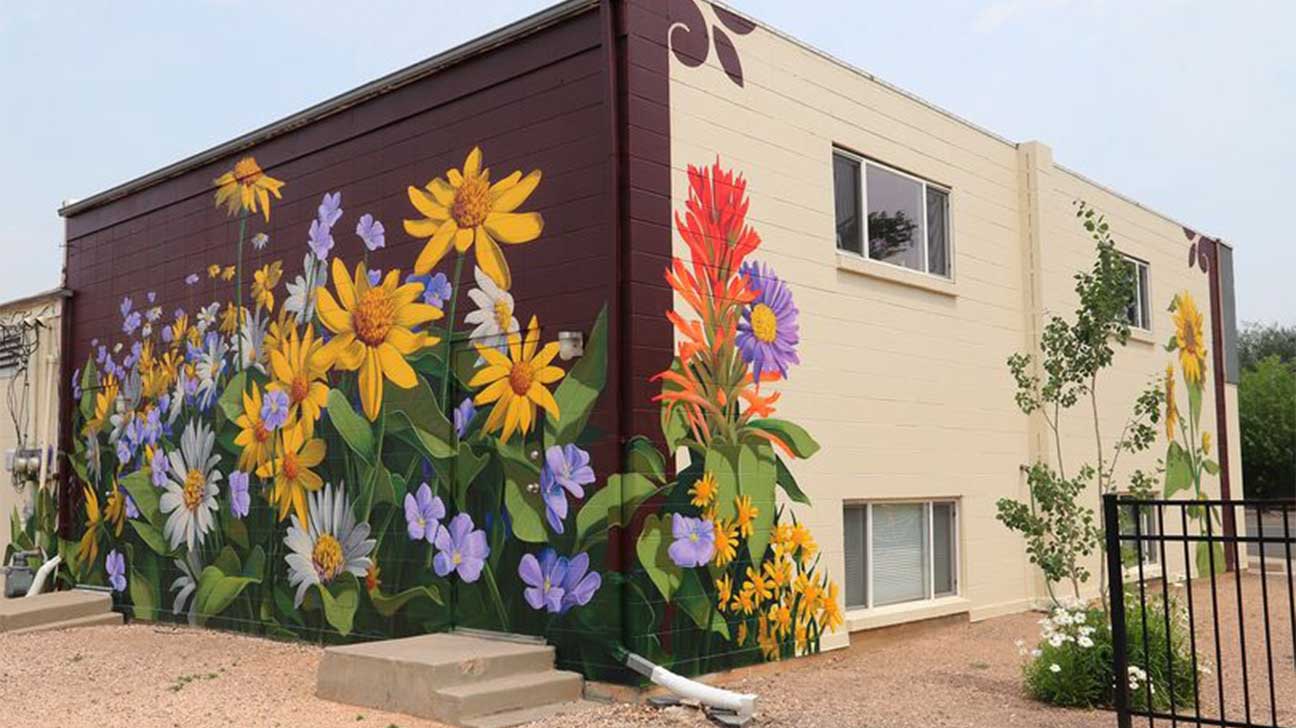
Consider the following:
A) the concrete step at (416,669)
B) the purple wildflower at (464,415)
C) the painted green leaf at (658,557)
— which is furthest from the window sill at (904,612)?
the purple wildflower at (464,415)

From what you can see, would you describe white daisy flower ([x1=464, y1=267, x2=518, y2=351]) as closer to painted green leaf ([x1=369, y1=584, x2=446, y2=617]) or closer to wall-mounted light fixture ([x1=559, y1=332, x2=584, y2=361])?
wall-mounted light fixture ([x1=559, y1=332, x2=584, y2=361])

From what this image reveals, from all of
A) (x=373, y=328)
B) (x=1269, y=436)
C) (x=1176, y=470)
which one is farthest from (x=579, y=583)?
(x=1269, y=436)

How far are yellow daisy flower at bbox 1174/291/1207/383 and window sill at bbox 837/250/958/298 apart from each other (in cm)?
671

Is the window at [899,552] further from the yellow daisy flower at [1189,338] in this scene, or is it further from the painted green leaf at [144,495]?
the painted green leaf at [144,495]

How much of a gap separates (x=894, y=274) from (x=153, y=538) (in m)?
8.37

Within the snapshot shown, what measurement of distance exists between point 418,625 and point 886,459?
4.33 meters

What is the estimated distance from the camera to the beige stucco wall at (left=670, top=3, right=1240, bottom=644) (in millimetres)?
9547

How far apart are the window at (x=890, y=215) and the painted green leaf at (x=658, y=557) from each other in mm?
3437

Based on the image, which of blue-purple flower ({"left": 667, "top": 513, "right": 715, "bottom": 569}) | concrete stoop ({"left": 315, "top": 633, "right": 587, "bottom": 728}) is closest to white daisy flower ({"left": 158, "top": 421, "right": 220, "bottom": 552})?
concrete stoop ({"left": 315, "top": 633, "right": 587, "bottom": 728})

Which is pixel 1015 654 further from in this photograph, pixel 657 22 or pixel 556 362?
pixel 657 22

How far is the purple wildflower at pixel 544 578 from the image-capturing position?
852cm

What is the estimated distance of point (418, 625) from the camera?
31.5 ft

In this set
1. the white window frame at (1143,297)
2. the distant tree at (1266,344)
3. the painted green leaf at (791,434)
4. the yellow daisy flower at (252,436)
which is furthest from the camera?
the distant tree at (1266,344)

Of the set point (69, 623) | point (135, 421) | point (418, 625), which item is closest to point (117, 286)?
point (135, 421)
